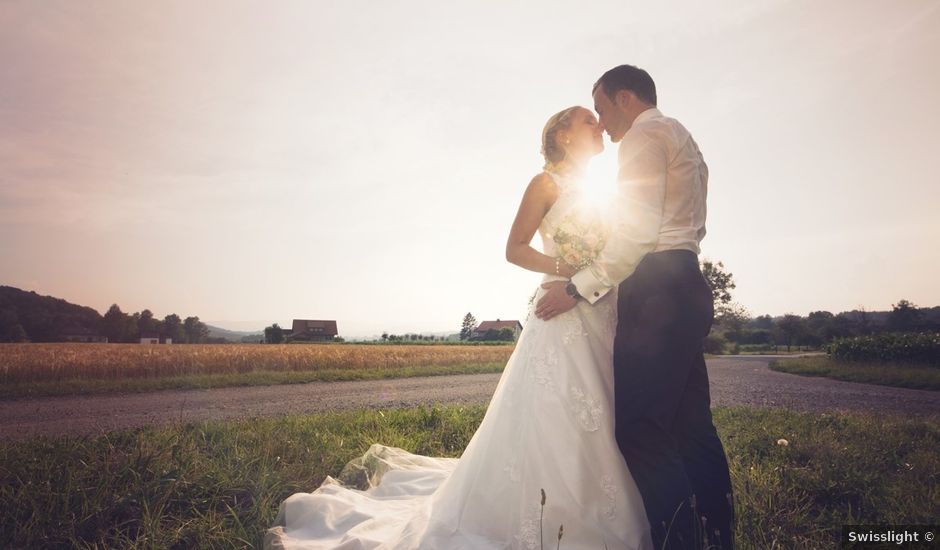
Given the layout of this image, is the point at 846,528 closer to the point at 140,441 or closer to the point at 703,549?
the point at 703,549

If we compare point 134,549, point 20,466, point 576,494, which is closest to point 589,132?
point 576,494

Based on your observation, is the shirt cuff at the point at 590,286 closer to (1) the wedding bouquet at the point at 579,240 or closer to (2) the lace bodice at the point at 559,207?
(1) the wedding bouquet at the point at 579,240

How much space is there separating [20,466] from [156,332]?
80.7 metres

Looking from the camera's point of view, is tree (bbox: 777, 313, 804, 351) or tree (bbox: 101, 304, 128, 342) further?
tree (bbox: 777, 313, 804, 351)

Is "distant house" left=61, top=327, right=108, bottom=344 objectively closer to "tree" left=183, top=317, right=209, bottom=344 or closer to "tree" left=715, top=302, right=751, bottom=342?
"tree" left=183, top=317, right=209, bottom=344

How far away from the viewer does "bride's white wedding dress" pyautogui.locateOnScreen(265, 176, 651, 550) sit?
2699 mm

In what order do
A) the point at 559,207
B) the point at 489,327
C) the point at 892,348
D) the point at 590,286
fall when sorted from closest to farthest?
the point at 590,286 → the point at 559,207 → the point at 892,348 → the point at 489,327

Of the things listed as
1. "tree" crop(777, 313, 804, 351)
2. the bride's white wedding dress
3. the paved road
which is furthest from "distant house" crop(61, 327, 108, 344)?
"tree" crop(777, 313, 804, 351)

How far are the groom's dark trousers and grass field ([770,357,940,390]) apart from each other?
1881 centimetres

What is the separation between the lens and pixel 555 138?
343 centimetres

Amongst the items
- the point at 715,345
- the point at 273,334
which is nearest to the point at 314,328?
the point at 273,334

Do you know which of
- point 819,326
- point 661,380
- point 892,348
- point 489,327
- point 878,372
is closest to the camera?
point 661,380

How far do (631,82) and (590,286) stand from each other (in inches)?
52.6

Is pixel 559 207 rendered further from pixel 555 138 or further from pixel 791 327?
pixel 791 327
